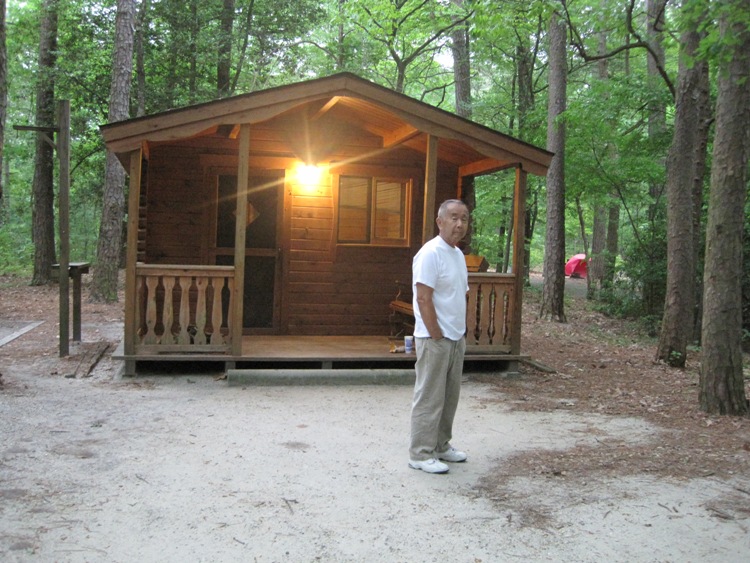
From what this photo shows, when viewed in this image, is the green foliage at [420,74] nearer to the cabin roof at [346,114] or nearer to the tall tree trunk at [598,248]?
the tall tree trunk at [598,248]

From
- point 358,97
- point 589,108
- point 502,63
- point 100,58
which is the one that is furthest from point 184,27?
point 358,97

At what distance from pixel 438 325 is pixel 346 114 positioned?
5271mm

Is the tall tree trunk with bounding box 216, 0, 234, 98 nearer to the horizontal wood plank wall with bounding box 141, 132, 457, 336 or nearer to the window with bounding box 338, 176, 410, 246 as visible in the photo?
the horizontal wood plank wall with bounding box 141, 132, 457, 336

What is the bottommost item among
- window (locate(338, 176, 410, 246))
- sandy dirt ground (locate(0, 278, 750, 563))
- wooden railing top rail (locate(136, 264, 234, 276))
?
sandy dirt ground (locate(0, 278, 750, 563))

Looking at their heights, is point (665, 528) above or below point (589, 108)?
below

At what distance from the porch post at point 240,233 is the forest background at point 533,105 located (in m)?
2.29

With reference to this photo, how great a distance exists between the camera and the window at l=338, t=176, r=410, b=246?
9.45 meters

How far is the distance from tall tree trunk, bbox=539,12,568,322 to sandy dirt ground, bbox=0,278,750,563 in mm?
5622

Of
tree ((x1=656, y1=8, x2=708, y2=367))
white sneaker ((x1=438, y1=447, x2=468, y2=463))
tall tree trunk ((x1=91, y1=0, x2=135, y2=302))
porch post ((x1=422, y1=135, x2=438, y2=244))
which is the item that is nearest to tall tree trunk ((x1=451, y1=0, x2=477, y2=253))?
tall tree trunk ((x1=91, y1=0, x2=135, y2=302))

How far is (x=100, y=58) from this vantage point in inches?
654

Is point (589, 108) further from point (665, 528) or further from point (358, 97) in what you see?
point (665, 528)

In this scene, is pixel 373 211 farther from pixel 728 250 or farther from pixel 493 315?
pixel 728 250

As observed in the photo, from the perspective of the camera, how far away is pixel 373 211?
375 inches

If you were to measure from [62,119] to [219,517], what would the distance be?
6.48 metres
